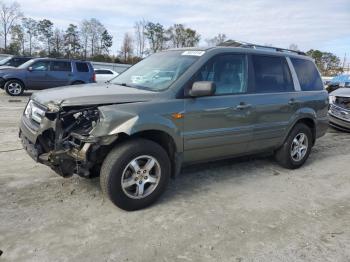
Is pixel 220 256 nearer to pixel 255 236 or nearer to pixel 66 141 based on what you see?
pixel 255 236

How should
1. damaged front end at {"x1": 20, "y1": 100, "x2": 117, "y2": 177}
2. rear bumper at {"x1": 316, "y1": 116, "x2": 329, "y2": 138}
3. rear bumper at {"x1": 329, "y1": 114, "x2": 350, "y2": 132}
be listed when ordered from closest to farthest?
damaged front end at {"x1": 20, "y1": 100, "x2": 117, "y2": 177} < rear bumper at {"x1": 316, "y1": 116, "x2": 329, "y2": 138} < rear bumper at {"x1": 329, "y1": 114, "x2": 350, "y2": 132}

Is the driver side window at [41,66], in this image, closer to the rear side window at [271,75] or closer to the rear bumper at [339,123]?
the rear bumper at [339,123]

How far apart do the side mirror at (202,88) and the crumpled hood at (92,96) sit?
45 centimetres

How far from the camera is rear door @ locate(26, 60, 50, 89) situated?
15504 mm

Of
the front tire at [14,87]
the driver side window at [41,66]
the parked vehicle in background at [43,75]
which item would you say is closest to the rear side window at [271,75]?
the parked vehicle in background at [43,75]

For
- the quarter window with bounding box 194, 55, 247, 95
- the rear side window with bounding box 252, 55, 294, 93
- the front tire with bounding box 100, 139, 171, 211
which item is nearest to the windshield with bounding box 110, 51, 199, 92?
the quarter window with bounding box 194, 55, 247, 95

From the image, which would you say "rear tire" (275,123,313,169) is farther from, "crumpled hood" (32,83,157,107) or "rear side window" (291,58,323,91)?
"crumpled hood" (32,83,157,107)

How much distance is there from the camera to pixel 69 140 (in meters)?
3.78

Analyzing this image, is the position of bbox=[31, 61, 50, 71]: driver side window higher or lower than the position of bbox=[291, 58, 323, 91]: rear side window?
higher

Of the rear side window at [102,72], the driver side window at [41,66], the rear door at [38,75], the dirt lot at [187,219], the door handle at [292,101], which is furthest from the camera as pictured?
the rear side window at [102,72]

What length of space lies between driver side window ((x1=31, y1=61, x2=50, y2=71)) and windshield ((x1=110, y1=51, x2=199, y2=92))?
463 inches

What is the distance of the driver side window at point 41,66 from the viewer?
1562 centimetres

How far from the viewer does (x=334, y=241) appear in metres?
3.55

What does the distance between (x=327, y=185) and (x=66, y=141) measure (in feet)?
12.2
